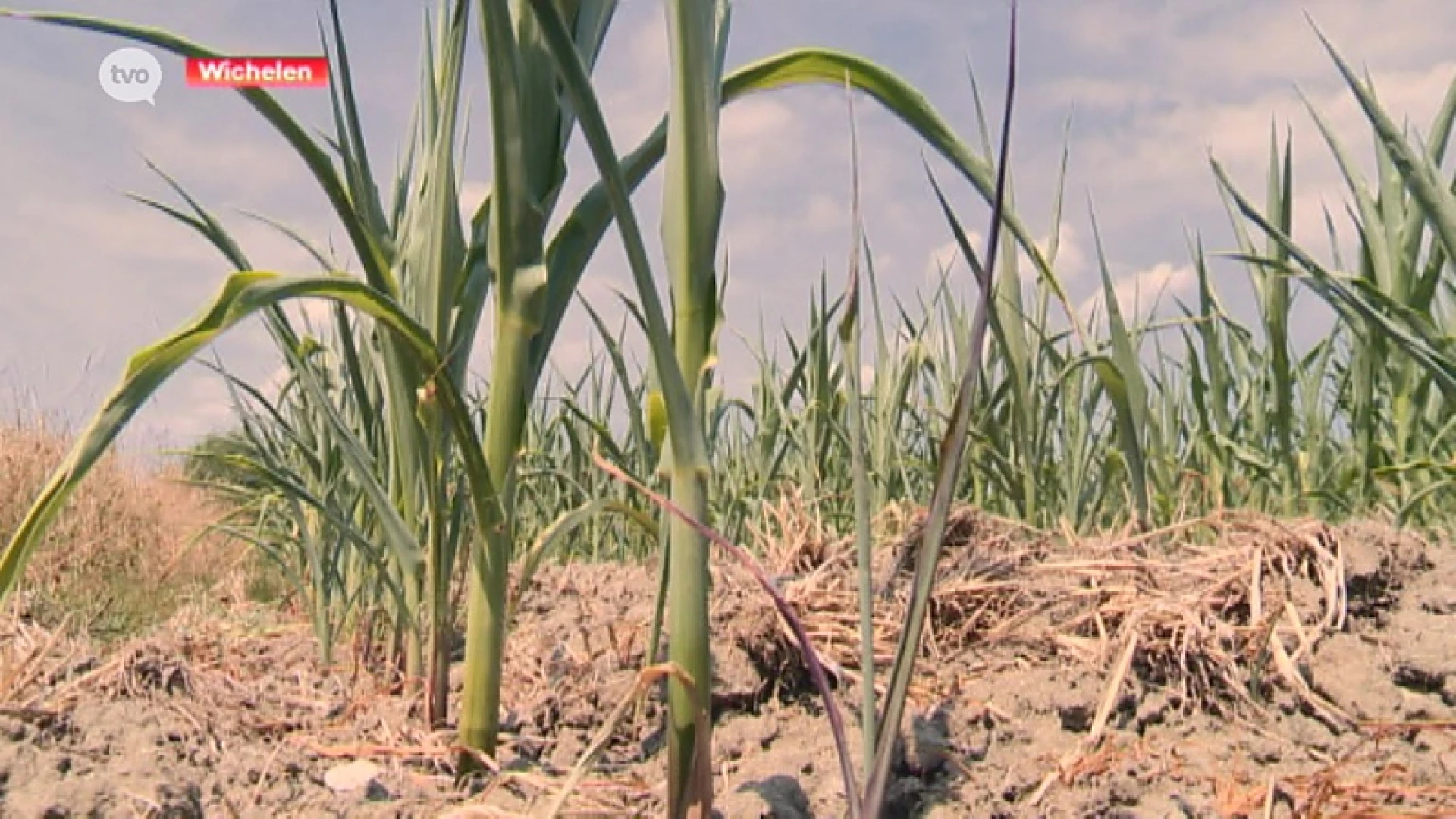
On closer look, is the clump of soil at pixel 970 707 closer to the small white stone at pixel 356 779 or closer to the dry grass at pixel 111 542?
the small white stone at pixel 356 779

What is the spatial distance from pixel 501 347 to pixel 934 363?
58.1 inches

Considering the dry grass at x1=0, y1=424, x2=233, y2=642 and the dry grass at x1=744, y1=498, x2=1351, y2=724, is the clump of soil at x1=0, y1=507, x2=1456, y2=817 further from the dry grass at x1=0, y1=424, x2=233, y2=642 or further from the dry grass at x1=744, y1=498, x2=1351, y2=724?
the dry grass at x1=0, y1=424, x2=233, y2=642

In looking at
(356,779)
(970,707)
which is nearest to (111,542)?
(356,779)

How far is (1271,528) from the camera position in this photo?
4.11ft

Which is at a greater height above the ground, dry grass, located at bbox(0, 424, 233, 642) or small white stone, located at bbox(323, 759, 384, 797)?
dry grass, located at bbox(0, 424, 233, 642)

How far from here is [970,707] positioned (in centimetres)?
111

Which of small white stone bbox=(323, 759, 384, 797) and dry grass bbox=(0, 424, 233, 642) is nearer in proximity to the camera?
small white stone bbox=(323, 759, 384, 797)

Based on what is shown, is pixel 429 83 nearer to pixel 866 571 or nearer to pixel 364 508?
pixel 364 508

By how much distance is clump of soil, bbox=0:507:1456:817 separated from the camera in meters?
0.96

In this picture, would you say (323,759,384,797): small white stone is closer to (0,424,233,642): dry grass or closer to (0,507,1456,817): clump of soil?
(0,507,1456,817): clump of soil

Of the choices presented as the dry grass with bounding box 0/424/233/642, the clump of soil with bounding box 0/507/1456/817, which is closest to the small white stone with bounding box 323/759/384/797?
the clump of soil with bounding box 0/507/1456/817

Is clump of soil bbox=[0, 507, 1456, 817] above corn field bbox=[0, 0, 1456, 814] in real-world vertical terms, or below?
below

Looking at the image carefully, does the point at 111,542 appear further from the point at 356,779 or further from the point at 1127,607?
the point at 1127,607

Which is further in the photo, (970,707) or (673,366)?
(970,707)
